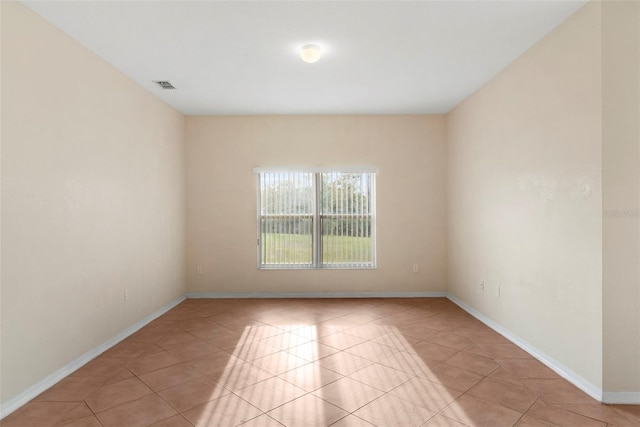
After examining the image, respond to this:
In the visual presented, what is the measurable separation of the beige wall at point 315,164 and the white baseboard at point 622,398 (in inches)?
120

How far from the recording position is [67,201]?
2.89 m

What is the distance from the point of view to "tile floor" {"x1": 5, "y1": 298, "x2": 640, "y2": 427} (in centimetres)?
225

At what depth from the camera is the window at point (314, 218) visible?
218 inches

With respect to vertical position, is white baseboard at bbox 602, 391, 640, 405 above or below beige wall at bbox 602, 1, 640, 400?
below

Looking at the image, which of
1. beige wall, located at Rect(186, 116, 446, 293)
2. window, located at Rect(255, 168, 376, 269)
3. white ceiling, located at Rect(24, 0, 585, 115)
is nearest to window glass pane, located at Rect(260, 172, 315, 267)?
window, located at Rect(255, 168, 376, 269)

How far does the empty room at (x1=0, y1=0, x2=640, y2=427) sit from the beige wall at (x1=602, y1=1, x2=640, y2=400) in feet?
0.04

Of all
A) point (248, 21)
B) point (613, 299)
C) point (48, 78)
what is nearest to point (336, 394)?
point (613, 299)

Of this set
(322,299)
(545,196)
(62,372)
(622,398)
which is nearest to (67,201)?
(62,372)

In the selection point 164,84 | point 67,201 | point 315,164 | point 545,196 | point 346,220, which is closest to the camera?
point 67,201

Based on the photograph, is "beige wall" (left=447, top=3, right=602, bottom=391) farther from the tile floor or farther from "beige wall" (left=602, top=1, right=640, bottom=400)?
the tile floor

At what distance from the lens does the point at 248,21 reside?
2.72 m

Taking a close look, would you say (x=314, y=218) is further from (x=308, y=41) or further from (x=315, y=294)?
(x=308, y=41)

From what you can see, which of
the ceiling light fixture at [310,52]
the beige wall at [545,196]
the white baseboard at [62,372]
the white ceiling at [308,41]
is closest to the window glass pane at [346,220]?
the white ceiling at [308,41]

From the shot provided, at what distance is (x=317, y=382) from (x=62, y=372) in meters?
1.97
